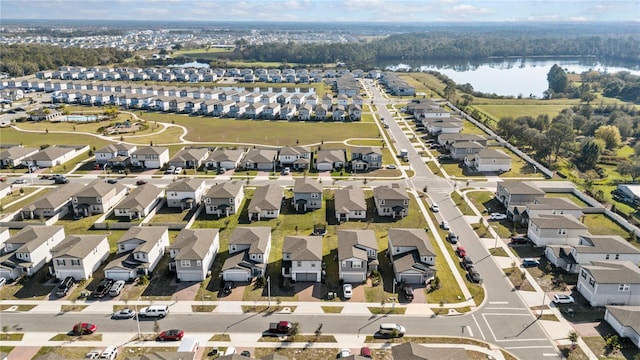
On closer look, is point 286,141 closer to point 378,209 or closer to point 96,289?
point 378,209

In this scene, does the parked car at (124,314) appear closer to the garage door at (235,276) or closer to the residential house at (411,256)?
the garage door at (235,276)

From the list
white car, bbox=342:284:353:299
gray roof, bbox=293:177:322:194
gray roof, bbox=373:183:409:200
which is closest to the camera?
white car, bbox=342:284:353:299

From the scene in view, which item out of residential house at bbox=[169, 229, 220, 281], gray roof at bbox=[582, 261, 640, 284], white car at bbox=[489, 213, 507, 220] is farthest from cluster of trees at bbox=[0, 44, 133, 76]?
gray roof at bbox=[582, 261, 640, 284]

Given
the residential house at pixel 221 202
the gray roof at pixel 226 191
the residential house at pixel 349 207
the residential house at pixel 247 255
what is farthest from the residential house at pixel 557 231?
the gray roof at pixel 226 191

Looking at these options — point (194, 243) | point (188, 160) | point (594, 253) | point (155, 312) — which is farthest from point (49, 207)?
point (594, 253)

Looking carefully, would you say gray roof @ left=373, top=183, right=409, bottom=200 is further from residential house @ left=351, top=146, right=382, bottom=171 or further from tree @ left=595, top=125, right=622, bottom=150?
tree @ left=595, top=125, right=622, bottom=150

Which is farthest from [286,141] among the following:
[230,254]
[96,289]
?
[96,289]

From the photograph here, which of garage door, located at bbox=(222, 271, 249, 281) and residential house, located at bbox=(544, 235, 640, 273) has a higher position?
residential house, located at bbox=(544, 235, 640, 273)
